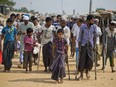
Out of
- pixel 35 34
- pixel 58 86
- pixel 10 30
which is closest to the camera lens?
pixel 58 86

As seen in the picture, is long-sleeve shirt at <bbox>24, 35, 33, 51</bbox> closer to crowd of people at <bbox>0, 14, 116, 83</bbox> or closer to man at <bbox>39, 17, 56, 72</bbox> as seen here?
crowd of people at <bbox>0, 14, 116, 83</bbox>

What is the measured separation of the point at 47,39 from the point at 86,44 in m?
2.01

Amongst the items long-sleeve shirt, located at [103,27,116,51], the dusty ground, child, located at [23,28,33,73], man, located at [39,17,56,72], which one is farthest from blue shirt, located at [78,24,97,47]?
child, located at [23,28,33,73]

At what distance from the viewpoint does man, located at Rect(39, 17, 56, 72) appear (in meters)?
13.3

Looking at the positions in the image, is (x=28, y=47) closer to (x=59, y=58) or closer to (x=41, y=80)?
(x=41, y=80)

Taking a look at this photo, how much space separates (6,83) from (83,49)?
266 cm

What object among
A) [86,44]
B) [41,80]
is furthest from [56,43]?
[41,80]

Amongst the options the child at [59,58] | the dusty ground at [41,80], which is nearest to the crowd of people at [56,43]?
the child at [59,58]

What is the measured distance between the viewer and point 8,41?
1325 cm

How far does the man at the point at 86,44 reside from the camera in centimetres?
1177

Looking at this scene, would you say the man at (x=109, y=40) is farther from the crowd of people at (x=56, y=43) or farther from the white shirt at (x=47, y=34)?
the white shirt at (x=47, y=34)

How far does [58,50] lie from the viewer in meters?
11.4

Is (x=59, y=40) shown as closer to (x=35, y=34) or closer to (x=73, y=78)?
(x=73, y=78)

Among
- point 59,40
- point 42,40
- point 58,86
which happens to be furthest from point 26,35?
point 58,86
